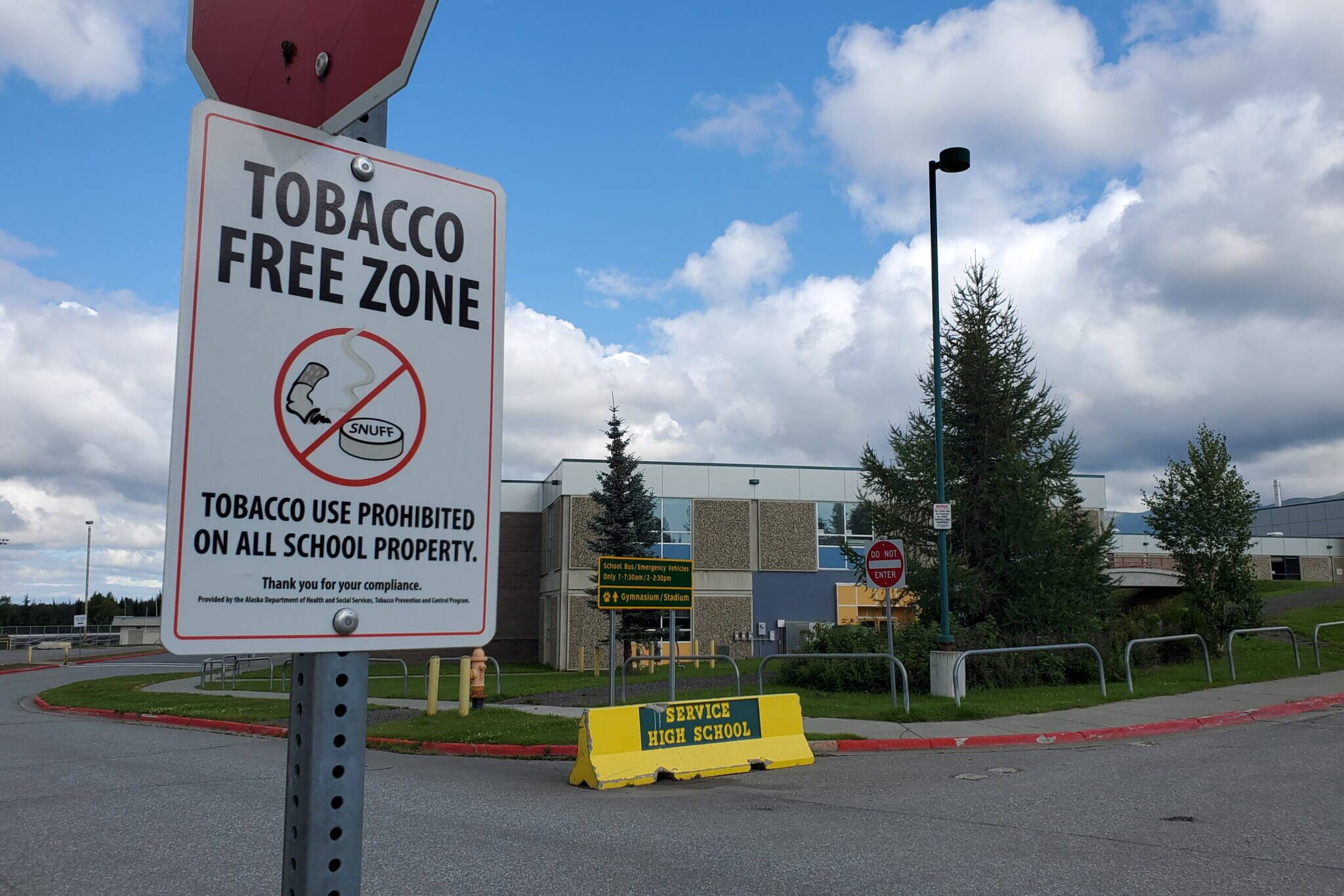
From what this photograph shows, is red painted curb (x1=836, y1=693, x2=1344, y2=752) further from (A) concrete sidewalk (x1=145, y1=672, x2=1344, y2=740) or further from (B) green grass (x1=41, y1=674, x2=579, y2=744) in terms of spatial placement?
(B) green grass (x1=41, y1=674, x2=579, y2=744)

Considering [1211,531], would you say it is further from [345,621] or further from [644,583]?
[345,621]

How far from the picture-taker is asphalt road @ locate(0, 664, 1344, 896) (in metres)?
5.96

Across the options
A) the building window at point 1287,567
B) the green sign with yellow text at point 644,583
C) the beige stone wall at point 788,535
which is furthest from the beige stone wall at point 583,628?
the building window at point 1287,567

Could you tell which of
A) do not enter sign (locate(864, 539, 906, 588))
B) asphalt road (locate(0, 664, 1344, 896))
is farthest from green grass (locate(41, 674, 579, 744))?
do not enter sign (locate(864, 539, 906, 588))

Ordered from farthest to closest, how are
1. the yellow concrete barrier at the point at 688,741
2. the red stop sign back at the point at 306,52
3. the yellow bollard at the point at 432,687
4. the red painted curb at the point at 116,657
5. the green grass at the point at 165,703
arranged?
the red painted curb at the point at 116,657 < the green grass at the point at 165,703 < the yellow bollard at the point at 432,687 < the yellow concrete barrier at the point at 688,741 < the red stop sign back at the point at 306,52

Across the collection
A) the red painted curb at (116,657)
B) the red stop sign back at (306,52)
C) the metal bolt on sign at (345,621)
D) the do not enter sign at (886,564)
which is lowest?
the red painted curb at (116,657)

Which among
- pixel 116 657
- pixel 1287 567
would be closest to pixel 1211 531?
pixel 1287 567

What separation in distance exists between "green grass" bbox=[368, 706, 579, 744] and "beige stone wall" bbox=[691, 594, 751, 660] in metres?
25.0

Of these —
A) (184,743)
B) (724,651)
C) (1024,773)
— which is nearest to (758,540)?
(724,651)

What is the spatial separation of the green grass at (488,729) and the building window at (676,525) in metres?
25.0

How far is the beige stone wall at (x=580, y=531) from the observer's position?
4034 cm

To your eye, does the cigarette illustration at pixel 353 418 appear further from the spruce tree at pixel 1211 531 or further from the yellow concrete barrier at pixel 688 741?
the spruce tree at pixel 1211 531

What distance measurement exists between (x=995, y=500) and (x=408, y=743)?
14.1 metres

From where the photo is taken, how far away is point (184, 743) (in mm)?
14312
